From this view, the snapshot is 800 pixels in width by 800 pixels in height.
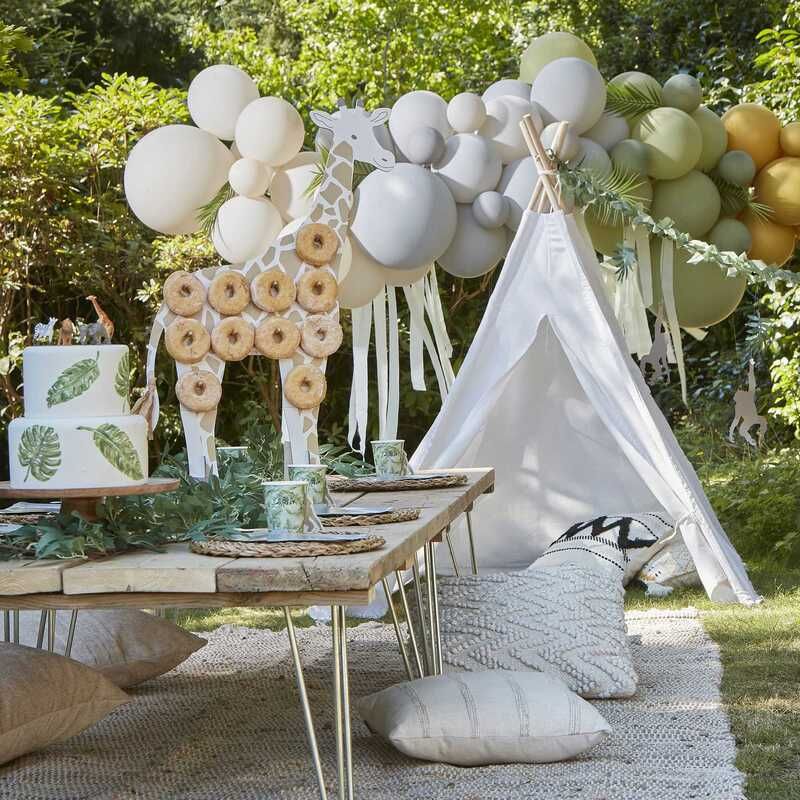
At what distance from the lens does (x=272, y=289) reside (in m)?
3.24

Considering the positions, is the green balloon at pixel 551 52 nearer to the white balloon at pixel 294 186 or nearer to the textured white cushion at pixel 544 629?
the white balloon at pixel 294 186

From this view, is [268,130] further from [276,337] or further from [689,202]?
[689,202]

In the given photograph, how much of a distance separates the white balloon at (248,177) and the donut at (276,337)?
2.67 feet

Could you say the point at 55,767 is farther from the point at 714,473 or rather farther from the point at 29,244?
the point at 714,473

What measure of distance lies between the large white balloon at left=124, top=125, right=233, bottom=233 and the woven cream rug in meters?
1.46

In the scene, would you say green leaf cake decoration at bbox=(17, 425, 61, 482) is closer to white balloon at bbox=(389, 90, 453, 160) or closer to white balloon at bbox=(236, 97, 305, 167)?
white balloon at bbox=(236, 97, 305, 167)

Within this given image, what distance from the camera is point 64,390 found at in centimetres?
198

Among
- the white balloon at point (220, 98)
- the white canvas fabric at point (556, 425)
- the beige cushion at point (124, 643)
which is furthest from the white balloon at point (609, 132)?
the beige cushion at point (124, 643)

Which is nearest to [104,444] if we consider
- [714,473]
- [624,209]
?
[624,209]

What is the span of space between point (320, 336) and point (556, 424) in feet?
6.95

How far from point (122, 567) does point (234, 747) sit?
1.08 meters

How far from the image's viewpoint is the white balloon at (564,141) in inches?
164

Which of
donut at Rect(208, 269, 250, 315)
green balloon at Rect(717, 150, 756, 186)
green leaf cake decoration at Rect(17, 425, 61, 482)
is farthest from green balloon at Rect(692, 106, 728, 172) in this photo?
green leaf cake decoration at Rect(17, 425, 61, 482)

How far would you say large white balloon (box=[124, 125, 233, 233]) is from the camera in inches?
153
